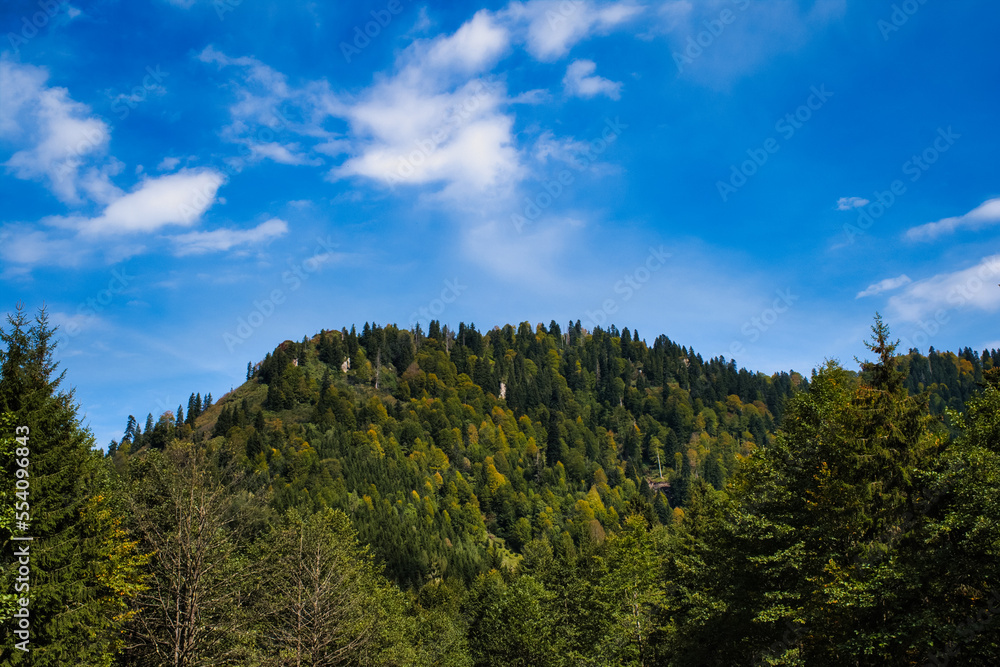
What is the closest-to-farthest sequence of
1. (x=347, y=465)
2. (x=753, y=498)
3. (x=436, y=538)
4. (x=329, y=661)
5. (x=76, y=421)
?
(x=76, y=421), (x=753, y=498), (x=329, y=661), (x=436, y=538), (x=347, y=465)

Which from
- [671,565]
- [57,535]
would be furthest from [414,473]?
[57,535]

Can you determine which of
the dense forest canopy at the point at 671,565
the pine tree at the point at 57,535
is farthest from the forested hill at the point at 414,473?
the pine tree at the point at 57,535

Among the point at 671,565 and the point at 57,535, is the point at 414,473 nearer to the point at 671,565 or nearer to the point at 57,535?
the point at 671,565

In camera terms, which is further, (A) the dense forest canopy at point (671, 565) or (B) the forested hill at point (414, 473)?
(B) the forested hill at point (414, 473)

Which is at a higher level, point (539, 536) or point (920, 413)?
point (920, 413)

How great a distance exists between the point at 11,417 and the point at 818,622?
25.8m

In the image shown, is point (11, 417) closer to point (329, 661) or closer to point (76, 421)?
point (76, 421)

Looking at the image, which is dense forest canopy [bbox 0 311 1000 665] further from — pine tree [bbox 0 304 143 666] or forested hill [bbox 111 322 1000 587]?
forested hill [bbox 111 322 1000 587]

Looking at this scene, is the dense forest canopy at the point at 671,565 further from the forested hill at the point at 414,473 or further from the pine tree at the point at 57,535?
the forested hill at the point at 414,473

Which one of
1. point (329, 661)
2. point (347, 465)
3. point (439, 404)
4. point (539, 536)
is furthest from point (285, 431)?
point (329, 661)

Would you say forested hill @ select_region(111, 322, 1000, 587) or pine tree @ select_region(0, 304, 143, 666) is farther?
forested hill @ select_region(111, 322, 1000, 587)

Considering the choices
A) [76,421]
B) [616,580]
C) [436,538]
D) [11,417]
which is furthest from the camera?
[436,538]

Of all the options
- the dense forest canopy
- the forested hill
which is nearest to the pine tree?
the dense forest canopy

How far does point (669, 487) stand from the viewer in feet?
640
